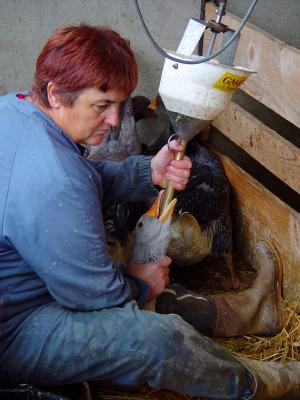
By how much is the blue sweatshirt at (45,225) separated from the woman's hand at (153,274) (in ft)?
0.83

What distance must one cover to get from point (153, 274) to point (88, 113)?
2.29 ft

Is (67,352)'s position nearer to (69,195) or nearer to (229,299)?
(69,195)

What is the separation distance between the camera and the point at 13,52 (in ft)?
12.1

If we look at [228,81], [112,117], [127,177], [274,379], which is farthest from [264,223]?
[112,117]

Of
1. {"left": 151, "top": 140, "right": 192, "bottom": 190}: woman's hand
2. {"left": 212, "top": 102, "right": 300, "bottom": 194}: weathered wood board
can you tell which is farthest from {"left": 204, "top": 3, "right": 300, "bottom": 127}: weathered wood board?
{"left": 151, "top": 140, "right": 192, "bottom": 190}: woman's hand

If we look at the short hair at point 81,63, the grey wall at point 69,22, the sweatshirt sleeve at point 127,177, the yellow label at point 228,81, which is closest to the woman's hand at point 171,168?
the sweatshirt sleeve at point 127,177

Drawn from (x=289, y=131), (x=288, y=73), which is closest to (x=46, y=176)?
(x=288, y=73)

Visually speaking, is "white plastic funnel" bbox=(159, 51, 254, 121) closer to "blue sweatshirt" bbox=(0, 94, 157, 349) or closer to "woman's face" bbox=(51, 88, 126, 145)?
"woman's face" bbox=(51, 88, 126, 145)

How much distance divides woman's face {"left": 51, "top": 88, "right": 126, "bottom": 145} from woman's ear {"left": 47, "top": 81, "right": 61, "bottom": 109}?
0.04 feet

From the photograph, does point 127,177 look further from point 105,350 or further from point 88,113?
point 105,350

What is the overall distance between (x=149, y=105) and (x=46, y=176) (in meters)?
2.02

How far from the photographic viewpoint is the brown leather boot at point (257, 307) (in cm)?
275

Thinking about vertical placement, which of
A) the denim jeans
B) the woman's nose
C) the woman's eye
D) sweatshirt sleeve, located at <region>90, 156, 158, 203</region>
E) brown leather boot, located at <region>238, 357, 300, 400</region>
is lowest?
brown leather boot, located at <region>238, 357, 300, 400</region>

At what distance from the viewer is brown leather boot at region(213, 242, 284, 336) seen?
2748mm
